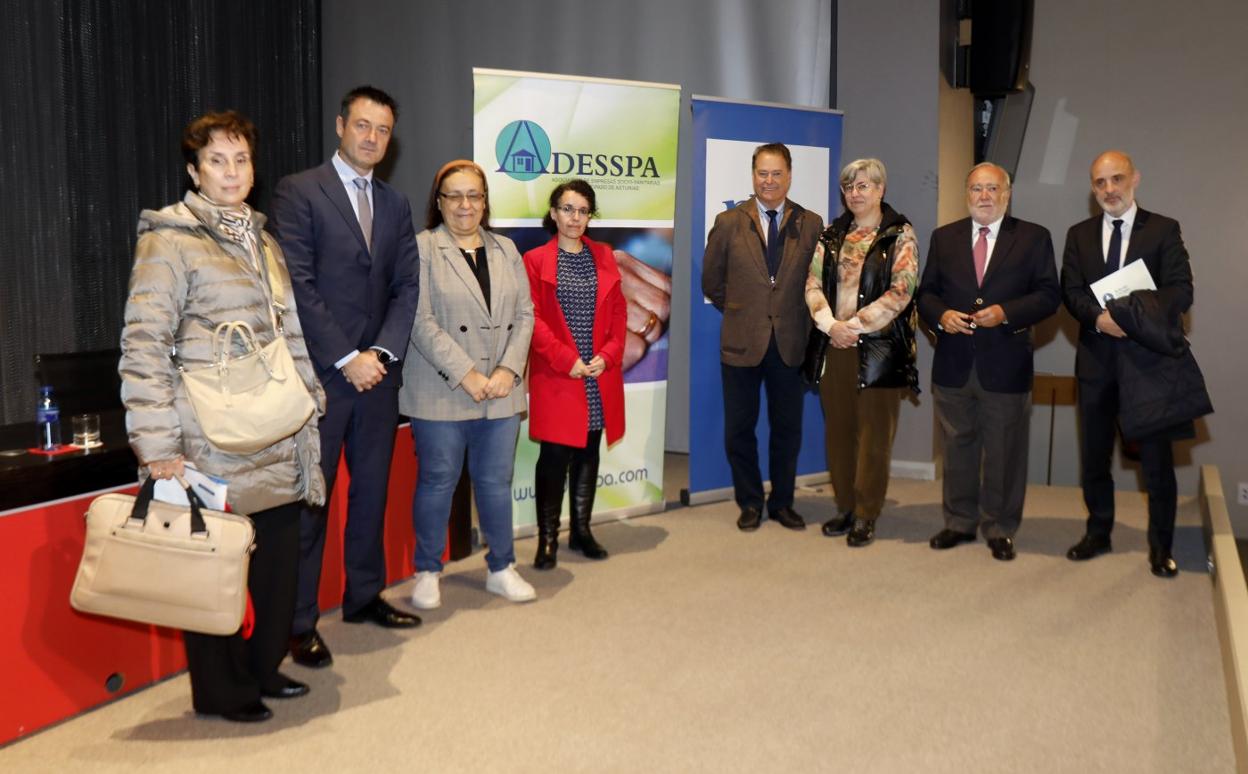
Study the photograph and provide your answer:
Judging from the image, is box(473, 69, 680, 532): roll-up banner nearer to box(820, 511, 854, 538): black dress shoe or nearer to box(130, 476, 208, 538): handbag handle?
box(820, 511, 854, 538): black dress shoe

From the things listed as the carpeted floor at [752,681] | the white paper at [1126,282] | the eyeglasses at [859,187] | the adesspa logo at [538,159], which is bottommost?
the carpeted floor at [752,681]

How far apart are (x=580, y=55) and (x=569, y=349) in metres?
3.48

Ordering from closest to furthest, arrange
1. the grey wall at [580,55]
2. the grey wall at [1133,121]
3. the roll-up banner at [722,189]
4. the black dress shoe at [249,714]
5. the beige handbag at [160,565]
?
the beige handbag at [160,565] < the black dress shoe at [249,714] < the roll-up banner at [722,189] < the grey wall at [1133,121] < the grey wall at [580,55]

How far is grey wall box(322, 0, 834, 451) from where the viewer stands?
6.44 meters

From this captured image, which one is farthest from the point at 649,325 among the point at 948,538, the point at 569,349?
the point at 948,538

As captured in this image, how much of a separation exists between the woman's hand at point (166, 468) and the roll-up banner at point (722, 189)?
117 inches

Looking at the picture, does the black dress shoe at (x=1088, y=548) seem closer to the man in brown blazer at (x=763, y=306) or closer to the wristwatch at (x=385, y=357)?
the man in brown blazer at (x=763, y=306)

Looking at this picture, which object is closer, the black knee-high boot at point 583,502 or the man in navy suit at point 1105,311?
the man in navy suit at point 1105,311

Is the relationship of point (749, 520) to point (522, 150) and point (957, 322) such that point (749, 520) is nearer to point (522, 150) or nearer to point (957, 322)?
point (957, 322)

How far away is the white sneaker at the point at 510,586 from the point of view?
156 inches

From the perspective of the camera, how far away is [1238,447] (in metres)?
6.25

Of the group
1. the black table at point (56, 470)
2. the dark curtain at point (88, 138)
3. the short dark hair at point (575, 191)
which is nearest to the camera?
the black table at point (56, 470)

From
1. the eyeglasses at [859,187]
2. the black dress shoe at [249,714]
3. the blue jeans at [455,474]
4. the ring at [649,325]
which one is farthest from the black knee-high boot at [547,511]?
the eyeglasses at [859,187]

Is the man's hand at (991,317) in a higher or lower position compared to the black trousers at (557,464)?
higher
